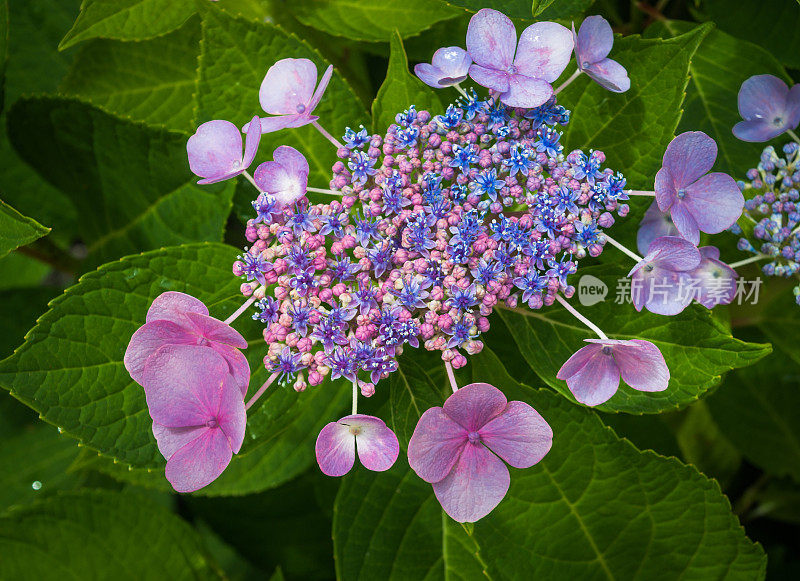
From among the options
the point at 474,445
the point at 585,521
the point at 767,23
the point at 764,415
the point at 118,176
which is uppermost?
the point at 767,23

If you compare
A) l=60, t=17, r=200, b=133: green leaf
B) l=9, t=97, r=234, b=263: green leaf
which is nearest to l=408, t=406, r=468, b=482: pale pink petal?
l=9, t=97, r=234, b=263: green leaf

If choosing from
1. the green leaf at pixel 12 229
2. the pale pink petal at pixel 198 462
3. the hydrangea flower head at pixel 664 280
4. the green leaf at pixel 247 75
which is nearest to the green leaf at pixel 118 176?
the green leaf at pixel 247 75

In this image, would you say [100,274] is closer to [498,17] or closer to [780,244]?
[498,17]

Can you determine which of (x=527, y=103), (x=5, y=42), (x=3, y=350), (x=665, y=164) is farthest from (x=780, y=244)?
(x=3, y=350)

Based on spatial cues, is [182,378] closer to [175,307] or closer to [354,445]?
[175,307]

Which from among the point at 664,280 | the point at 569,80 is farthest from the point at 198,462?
the point at 569,80

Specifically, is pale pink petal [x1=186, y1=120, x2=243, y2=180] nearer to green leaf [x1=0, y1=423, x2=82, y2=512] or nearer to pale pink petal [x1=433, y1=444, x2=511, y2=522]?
pale pink petal [x1=433, y1=444, x2=511, y2=522]
